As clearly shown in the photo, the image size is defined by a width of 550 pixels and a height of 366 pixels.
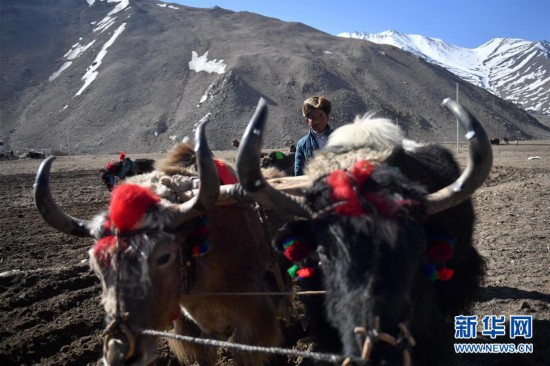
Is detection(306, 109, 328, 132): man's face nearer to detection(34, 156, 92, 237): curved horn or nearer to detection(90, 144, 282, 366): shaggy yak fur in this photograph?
detection(90, 144, 282, 366): shaggy yak fur

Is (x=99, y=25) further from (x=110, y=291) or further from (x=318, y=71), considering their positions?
(x=110, y=291)

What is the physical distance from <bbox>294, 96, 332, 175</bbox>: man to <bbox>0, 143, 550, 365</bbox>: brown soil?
2.25m

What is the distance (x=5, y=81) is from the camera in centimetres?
9219

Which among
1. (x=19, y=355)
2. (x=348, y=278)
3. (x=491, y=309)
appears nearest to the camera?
(x=348, y=278)

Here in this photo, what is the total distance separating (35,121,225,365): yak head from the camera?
3.13 metres

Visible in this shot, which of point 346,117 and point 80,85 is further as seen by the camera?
point 80,85

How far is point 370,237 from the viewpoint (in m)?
2.80

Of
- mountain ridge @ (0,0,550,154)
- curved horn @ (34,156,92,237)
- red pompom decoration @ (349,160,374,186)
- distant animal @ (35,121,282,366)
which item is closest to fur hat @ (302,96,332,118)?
distant animal @ (35,121,282,366)

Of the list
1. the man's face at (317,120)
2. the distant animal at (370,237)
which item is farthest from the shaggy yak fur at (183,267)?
the man's face at (317,120)

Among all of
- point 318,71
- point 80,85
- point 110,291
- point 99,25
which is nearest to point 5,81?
point 80,85

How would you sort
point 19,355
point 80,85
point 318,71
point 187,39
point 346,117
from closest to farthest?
1. point 19,355
2. point 346,117
3. point 318,71
4. point 80,85
5. point 187,39

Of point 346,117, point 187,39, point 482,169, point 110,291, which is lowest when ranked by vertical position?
point 110,291

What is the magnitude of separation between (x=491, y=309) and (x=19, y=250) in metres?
8.94

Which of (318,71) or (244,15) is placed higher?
(244,15)
